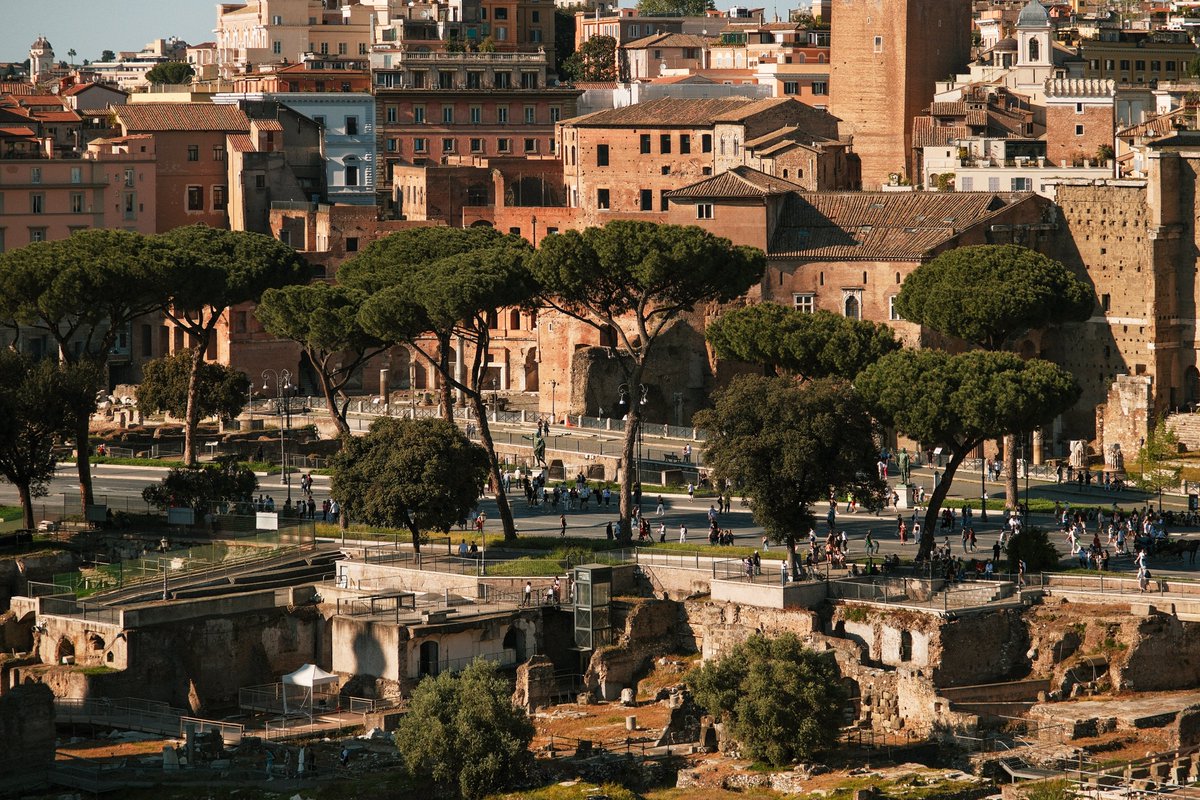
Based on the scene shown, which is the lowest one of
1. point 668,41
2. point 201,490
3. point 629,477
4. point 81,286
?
point 201,490

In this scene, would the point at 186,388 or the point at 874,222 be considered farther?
the point at 874,222

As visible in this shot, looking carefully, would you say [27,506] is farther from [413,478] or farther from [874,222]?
[874,222]

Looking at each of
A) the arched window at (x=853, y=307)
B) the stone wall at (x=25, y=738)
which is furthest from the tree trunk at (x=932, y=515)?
the arched window at (x=853, y=307)

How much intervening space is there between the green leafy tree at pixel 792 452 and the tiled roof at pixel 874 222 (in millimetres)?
28041

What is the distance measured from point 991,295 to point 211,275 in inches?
1039

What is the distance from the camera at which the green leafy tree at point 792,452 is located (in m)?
65.1

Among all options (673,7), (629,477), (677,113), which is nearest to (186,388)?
(629,477)

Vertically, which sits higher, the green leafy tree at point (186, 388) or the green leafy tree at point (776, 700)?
the green leafy tree at point (186, 388)

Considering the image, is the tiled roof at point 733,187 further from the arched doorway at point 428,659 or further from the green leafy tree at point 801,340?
the arched doorway at point 428,659

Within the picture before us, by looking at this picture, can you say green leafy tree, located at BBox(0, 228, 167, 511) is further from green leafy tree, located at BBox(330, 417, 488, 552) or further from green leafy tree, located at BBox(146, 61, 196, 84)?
green leafy tree, located at BBox(146, 61, 196, 84)

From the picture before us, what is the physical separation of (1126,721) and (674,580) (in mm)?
13956

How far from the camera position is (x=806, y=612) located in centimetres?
6328

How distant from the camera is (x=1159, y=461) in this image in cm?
8556

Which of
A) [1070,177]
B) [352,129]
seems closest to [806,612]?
[1070,177]
